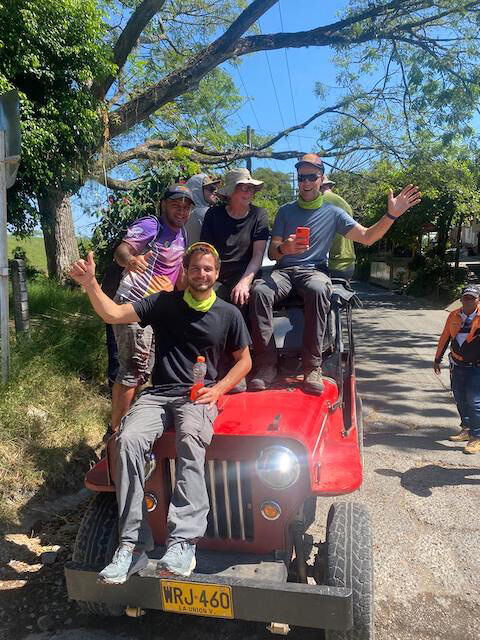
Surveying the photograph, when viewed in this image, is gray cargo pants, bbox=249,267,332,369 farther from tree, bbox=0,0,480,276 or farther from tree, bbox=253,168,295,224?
tree, bbox=253,168,295,224

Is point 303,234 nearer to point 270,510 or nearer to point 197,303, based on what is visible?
point 197,303

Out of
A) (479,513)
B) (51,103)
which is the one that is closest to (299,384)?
(479,513)

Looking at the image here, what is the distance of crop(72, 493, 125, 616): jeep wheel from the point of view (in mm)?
2699

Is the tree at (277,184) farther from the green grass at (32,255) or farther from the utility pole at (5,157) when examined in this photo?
the utility pole at (5,157)

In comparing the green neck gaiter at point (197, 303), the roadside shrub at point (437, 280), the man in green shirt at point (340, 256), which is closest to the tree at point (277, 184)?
the roadside shrub at point (437, 280)

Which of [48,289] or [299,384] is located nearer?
[299,384]

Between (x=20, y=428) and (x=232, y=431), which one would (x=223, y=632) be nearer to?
(x=232, y=431)

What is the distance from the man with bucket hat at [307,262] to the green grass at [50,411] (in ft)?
6.70

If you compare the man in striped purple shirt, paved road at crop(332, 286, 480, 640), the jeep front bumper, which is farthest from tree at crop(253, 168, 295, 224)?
the jeep front bumper

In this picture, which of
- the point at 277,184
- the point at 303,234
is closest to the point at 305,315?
the point at 303,234

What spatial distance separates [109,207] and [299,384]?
491 centimetres

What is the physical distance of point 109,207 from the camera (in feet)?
24.4

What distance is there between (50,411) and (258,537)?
2.93 metres

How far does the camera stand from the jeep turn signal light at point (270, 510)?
8.63ft
